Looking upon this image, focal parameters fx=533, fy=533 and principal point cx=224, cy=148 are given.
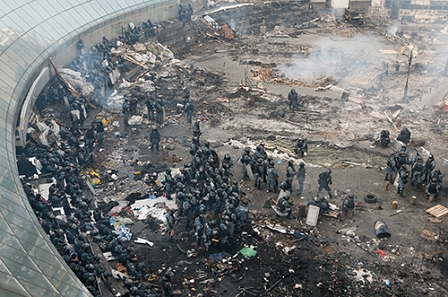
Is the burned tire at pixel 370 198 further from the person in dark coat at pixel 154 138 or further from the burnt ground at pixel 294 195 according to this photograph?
the person in dark coat at pixel 154 138

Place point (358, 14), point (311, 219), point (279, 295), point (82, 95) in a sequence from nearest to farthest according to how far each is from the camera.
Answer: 1. point (279, 295)
2. point (311, 219)
3. point (82, 95)
4. point (358, 14)

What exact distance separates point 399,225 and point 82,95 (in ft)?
55.1

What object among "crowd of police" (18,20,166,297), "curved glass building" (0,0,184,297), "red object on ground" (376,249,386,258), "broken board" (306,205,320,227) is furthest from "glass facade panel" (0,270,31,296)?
"red object on ground" (376,249,386,258)

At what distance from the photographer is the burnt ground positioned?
603 inches

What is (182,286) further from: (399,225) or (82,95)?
(82,95)

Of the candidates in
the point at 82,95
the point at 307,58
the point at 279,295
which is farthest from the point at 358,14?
the point at 279,295

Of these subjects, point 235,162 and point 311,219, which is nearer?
point 311,219

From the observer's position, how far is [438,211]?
60.3 ft

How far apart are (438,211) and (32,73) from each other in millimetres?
17515

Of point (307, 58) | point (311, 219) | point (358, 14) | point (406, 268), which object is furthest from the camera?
point (358, 14)

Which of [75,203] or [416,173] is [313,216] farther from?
[75,203]

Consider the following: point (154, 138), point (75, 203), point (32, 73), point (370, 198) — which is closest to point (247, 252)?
point (370, 198)

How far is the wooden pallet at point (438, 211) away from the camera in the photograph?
1819 centimetres

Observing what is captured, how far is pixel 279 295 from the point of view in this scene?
14758 millimetres
